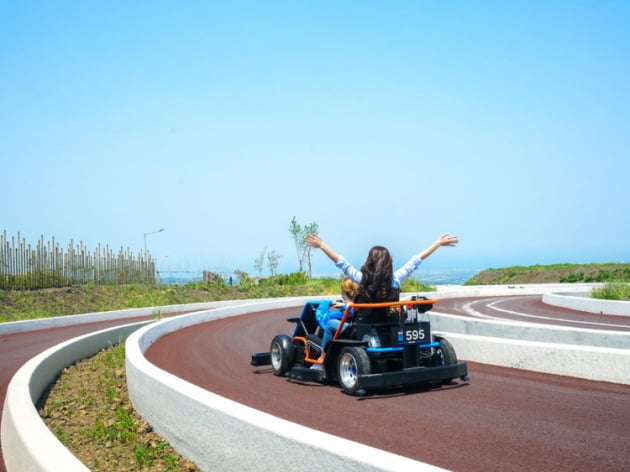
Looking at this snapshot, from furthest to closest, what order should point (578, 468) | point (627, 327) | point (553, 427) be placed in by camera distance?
A: point (627, 327), point (553, 427), point (578, 468)

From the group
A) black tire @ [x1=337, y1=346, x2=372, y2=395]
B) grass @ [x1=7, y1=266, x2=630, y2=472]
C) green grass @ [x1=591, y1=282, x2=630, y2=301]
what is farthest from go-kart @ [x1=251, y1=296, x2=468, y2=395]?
green grass @ [x1=591, y1=282, x2=630, y2=301]

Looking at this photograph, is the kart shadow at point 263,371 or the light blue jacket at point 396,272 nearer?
the light blue jacket at point 396,272

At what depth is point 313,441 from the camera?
14.8 ft

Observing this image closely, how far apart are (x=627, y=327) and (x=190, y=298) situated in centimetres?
2027

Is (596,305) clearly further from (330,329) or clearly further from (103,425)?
(103,425)

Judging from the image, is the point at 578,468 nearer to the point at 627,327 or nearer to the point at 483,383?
the point at 483,383

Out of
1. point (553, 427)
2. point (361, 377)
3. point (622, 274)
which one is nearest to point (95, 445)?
point (361, 377)

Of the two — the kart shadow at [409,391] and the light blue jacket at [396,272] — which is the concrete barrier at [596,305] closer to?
the kart shadow at [409,391]

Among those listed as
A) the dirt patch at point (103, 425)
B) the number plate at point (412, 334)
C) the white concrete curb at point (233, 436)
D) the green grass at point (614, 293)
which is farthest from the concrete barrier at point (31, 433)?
the green grass at point (614, 293)

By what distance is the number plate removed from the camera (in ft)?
26.8

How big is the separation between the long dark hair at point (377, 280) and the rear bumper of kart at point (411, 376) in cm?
91

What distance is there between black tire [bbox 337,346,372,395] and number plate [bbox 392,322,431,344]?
47cm

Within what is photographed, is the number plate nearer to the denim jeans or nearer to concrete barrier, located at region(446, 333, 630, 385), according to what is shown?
the denim jeans

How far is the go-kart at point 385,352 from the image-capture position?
7992 millimetres
